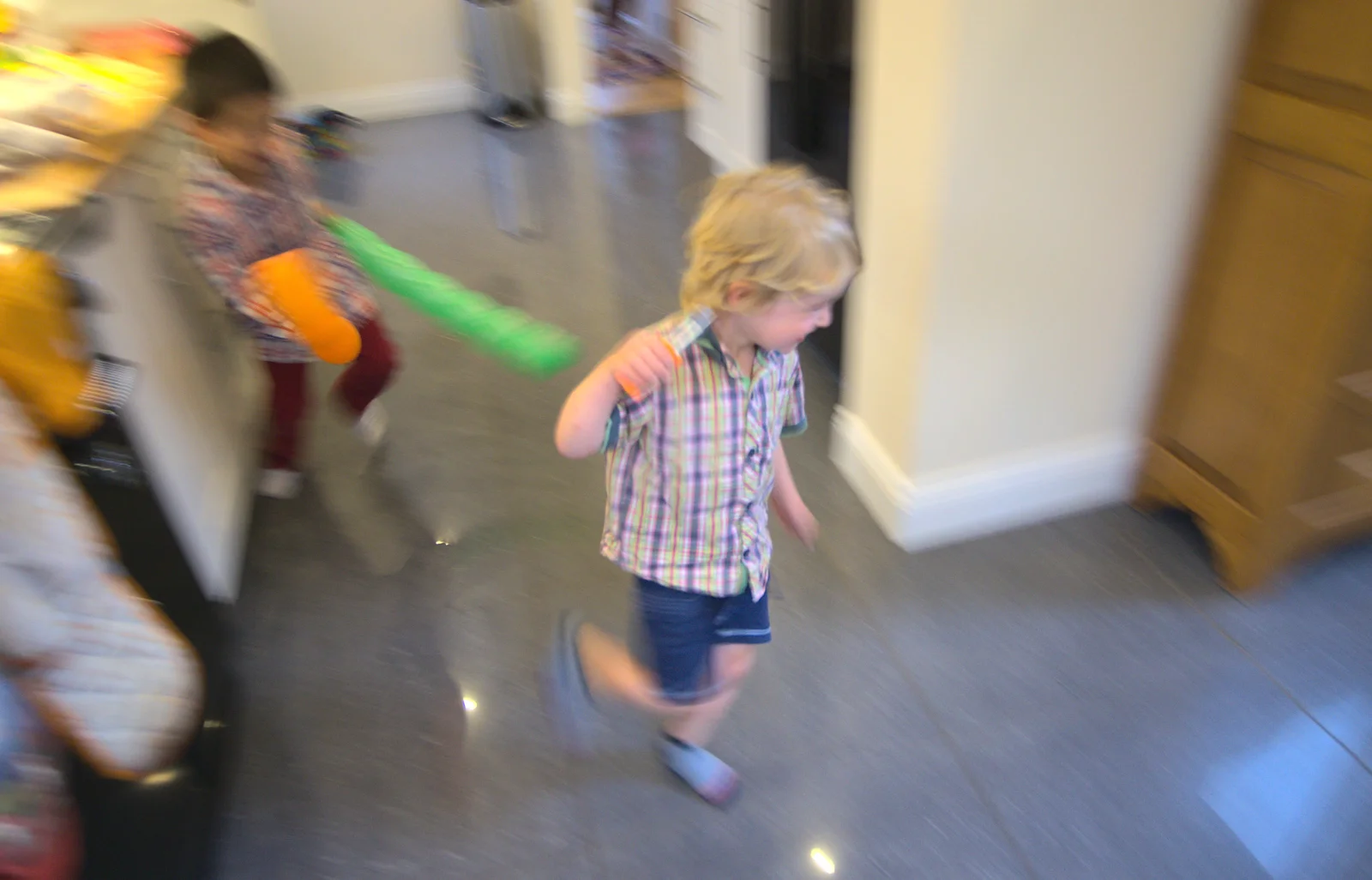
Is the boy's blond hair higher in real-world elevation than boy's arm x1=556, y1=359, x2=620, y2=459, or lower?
higher

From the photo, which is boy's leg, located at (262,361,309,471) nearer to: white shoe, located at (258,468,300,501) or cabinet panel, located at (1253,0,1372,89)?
white shoe, located at (258,468,300,501)

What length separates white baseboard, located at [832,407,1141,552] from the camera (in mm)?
1709

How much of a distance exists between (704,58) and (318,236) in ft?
7.54

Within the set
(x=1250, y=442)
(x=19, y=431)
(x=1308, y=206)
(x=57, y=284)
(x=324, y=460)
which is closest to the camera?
(x=19, y=431)

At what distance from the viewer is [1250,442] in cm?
152

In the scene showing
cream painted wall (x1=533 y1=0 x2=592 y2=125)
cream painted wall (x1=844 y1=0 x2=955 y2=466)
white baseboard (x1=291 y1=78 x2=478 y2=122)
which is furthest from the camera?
white baseboard (x1=291 y1=78 x2=478 y2=122)

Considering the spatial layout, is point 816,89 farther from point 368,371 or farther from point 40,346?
point 40,346

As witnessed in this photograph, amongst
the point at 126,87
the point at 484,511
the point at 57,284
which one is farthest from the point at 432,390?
the point at 57,284

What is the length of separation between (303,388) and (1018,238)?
144 cm

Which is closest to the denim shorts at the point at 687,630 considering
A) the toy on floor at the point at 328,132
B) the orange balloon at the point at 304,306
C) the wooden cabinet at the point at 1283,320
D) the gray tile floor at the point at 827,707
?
the gray tile floor at the point at 827,707

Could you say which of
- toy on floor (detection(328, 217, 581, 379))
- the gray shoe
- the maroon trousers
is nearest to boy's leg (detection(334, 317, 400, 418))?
the maroon trousers

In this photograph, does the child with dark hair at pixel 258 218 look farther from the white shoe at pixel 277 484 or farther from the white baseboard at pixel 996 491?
the white baseboard at pixel 996 491

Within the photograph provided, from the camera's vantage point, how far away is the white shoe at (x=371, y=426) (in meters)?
2.08

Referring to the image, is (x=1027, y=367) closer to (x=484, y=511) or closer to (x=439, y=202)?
(x=484, y=511)
